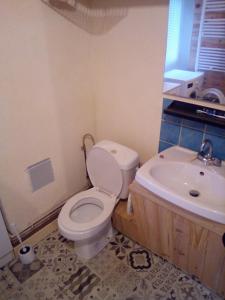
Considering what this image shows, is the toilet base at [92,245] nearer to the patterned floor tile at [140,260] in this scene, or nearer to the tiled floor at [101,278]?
the tiled floor at [101,278]

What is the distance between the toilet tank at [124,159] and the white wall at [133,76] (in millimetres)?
201

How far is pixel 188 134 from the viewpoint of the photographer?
1540 mm

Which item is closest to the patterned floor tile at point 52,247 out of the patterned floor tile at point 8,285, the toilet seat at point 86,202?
the patterned floor tile at point 8,285

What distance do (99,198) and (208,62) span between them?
116cm

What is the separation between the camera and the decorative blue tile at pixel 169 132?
1.58 m

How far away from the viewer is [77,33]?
1.66 meters

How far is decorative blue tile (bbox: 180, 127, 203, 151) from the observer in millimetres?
1498

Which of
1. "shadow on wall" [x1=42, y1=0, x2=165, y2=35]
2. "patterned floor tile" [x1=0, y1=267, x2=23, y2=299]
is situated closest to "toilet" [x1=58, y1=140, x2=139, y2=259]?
"patterned floor tile" [x1=0, y1=267, x2=23, y2=299]

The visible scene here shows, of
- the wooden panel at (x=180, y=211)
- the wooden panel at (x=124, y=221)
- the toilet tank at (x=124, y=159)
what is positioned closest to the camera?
the wooden panel at (x=180, y=211)

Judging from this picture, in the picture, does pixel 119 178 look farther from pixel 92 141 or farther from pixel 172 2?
pixel 172 2

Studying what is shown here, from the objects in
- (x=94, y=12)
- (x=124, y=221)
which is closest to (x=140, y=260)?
(x=124, y=221)

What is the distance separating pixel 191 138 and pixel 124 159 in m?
0.46

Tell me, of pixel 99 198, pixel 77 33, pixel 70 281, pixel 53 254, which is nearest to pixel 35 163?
pixel 99 198

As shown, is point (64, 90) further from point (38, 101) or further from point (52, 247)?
point (52, 247)
